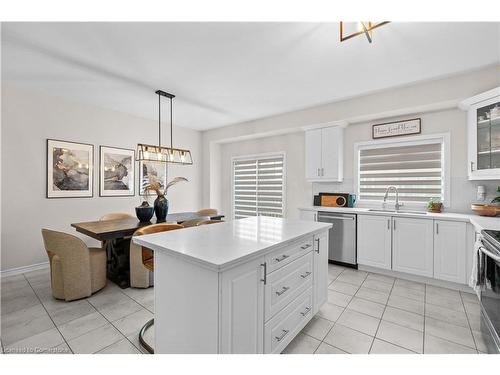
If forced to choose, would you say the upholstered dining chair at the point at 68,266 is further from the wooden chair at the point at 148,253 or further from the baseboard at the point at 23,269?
the baseboard at the point at 23,269

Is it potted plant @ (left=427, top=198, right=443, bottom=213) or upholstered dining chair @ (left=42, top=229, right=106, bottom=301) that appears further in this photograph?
potted plant @ (left=427, top=198, right=443, bottom=213)

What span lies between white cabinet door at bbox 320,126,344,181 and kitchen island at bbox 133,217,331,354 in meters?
2.42

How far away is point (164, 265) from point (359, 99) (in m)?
3.73

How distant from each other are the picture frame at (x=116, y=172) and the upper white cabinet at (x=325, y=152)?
347cm

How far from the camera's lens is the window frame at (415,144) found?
3.32 meters

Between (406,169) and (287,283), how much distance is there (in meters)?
3.12

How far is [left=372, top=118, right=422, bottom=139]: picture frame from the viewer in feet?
11.6

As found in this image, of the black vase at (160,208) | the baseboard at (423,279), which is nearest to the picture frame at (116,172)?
the black vase at (160,208)

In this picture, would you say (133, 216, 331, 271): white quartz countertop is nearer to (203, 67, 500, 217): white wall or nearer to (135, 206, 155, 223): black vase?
(135, 206, 155, 223): black vase

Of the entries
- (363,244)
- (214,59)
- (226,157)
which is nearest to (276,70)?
(214,59)

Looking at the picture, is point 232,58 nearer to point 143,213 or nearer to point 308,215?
point 143,213

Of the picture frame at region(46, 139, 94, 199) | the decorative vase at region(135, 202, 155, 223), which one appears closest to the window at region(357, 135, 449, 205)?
the decorative vase at region(135, 202, 155, 223)
